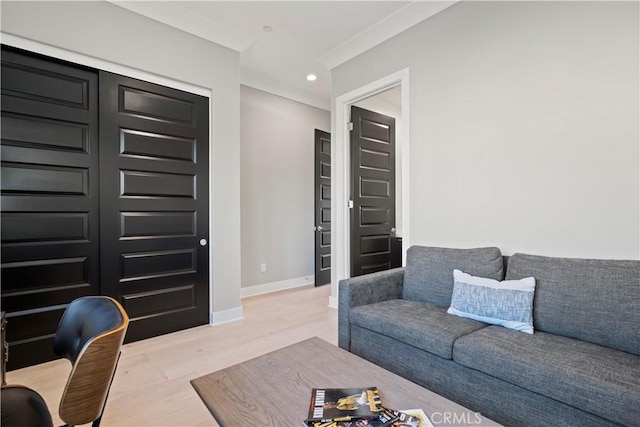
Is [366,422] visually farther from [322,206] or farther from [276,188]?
[322,206]

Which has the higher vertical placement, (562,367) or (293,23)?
(293,23)

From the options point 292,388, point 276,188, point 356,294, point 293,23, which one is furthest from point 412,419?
point 276,188

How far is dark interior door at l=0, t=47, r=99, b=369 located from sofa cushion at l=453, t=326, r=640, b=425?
2746 millimetres

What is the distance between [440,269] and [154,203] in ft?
7.98

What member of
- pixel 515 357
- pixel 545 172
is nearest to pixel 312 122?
pixel 545 172

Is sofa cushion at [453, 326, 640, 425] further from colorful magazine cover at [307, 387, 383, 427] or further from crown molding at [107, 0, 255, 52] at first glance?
crown molding at [107, 0, 255, 52]

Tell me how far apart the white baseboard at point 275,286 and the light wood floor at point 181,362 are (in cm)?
48

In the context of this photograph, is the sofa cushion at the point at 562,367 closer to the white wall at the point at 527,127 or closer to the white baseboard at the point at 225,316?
the white wall at the point at 527,127

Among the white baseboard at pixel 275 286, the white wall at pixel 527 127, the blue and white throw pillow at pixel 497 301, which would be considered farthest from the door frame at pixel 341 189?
the blue and white throw pillow at pixel 497 301

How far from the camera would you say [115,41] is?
101 inches

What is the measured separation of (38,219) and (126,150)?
0.79m

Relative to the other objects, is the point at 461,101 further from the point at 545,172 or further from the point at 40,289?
the point at 40,289

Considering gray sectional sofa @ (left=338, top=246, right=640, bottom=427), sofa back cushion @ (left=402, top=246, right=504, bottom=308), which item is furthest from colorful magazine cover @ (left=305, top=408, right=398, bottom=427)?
sofa back cushion @ (left=402, top=246, right=504, bottom=308)

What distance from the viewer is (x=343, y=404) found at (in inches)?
42.7
